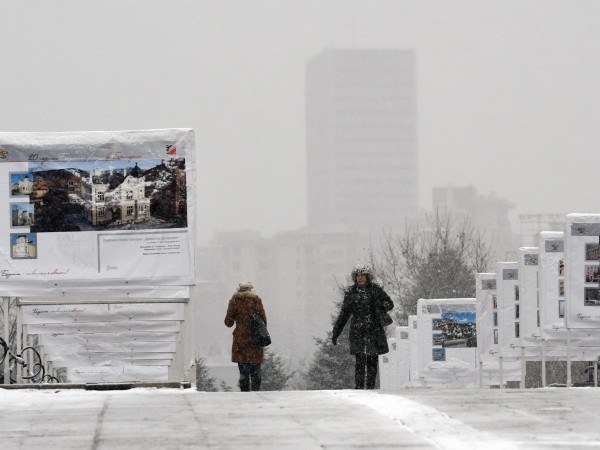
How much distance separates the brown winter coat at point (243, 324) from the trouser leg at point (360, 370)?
1.33 m

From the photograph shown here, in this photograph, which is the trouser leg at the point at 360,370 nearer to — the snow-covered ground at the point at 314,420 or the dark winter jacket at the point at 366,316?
the dark winter jacket at the point at 366,316

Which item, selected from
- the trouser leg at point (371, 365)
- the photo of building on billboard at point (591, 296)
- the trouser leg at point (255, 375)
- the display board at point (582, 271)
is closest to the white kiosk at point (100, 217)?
the trouser leg at point (255, 375)

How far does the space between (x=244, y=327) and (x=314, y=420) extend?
7.81m

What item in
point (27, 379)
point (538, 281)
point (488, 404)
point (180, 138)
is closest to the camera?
point (488, 404)

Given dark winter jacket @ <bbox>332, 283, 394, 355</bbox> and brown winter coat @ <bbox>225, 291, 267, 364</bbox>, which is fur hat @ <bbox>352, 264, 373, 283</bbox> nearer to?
dark winter jacket @ <bbox>332, 283, 394, 355</bbox>

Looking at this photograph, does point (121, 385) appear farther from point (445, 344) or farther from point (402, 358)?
point (402, 358)

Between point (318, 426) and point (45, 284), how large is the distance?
8.74m

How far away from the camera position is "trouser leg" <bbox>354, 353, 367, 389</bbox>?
17344 mm

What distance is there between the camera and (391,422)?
10.1 m

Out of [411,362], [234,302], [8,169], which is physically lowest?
[411,362]

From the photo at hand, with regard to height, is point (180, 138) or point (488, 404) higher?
point (180, 138)

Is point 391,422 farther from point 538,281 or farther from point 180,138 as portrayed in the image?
point 538,281

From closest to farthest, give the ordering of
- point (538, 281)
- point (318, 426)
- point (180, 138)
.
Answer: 1. point (318, 426)
2. point (180, 138)
3. point (538, 281)

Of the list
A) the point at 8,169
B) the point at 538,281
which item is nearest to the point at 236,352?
the point at 8,169
